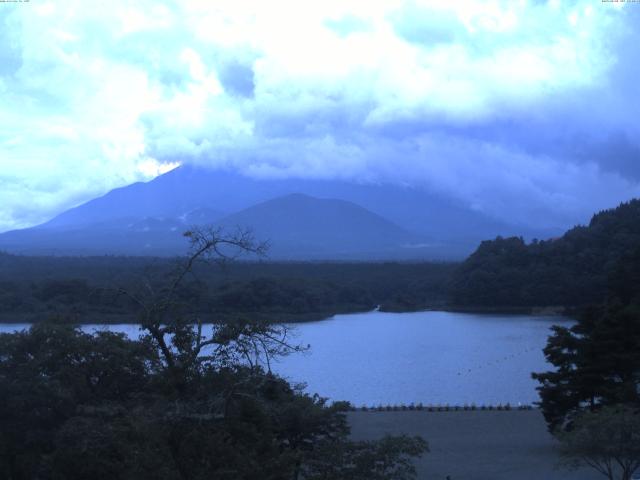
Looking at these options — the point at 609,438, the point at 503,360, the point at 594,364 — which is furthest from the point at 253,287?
the point at 609,438

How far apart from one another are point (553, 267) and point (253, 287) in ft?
45.5

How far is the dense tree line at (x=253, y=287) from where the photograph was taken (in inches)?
1081

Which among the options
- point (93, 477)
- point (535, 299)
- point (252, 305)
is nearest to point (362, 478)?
point (93, 477)

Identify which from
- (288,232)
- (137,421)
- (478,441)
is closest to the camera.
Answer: (137,421)

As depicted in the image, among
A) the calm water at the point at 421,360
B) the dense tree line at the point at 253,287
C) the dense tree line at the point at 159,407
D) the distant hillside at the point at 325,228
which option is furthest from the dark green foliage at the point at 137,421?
the distant hillside at the point at 325,228

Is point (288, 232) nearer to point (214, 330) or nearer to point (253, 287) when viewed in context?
point (253, 287)

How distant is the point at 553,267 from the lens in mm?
36750

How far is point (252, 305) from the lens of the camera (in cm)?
3177

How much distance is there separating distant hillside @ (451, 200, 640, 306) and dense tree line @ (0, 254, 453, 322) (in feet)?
10.8

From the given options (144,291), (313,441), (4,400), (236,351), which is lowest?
(313,441)

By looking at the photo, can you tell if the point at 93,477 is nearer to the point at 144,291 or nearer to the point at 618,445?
the point at 144,291

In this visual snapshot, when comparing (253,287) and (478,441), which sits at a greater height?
(253,287)

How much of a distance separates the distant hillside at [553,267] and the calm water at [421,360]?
9.46 ft

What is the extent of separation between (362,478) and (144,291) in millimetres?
2069
